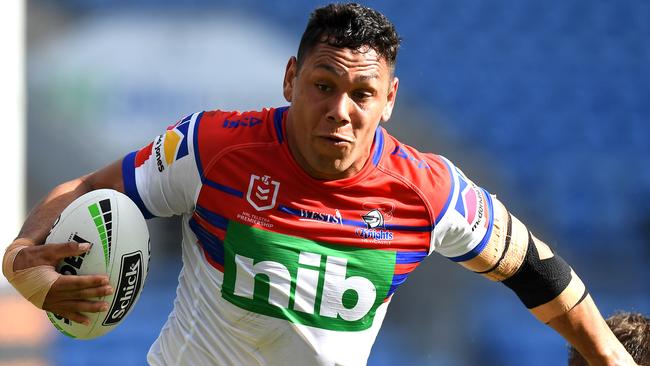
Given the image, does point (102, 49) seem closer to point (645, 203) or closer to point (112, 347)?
point (112, 347)

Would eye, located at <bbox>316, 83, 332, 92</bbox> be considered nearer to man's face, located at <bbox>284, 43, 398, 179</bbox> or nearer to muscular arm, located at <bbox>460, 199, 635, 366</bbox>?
man's face, located at <bbox>284, 43, 398, 179</bbox>

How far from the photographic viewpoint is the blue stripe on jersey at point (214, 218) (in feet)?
9.69

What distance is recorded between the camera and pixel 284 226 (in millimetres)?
2955

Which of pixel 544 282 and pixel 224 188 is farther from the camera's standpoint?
pixel 544 282

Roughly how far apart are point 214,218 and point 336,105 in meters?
0.55

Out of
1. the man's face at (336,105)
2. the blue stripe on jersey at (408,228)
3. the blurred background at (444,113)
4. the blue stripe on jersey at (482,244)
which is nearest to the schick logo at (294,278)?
the blue stripe on jersey at (408,228)

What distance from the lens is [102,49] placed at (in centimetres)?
809

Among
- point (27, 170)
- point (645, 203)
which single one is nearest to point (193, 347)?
point (27, 170)

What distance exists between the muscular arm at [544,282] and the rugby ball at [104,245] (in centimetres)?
116

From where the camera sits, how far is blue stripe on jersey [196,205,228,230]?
2953 millimetres

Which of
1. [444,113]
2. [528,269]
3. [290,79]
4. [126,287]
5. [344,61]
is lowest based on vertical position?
[126,287]

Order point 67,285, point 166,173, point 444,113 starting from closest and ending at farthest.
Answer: point 67,285, point 166,173, point 444,113

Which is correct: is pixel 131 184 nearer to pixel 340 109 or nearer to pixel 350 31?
pixel 340 109

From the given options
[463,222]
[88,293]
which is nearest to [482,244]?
[463,222]
